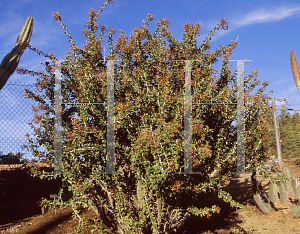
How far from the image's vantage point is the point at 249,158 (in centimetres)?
387

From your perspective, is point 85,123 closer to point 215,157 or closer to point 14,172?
point 215,157

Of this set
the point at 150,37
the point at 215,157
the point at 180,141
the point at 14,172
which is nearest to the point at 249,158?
the point at 215,157

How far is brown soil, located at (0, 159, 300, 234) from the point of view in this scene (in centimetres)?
448

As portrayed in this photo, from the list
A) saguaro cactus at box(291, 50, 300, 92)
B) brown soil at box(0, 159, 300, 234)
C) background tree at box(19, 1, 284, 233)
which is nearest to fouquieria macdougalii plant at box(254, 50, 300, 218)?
saguaro cactus at box(291, 50, 300, 92)

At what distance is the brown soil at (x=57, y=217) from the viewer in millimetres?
4484

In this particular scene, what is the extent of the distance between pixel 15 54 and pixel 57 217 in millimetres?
3397

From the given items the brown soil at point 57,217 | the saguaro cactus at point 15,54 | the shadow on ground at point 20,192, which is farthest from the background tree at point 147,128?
the shadow on ground at point 20,192

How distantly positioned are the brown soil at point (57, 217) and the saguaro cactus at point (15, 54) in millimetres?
2670

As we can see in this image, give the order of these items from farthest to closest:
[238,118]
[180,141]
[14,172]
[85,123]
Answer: [14,172] < [238,118] < [85,123] < [180,141]

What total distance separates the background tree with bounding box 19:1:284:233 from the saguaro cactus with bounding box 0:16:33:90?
0.22 metres

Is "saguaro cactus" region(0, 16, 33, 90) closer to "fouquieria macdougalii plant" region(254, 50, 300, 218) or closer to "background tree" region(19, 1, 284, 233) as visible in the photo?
"background tree" region(19, 1, 284, 233)

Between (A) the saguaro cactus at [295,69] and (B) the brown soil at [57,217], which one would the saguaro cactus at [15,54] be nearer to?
(B) the brown soil at [57,217]

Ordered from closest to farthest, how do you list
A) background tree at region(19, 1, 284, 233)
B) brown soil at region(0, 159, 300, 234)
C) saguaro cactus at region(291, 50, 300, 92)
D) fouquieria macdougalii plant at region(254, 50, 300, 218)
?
background tree at region(19, 1, 284, 233)
brown soil at region(0, 159, 300, 234)
saguaro cactus at region(291, 50, 300, 92)
fouquieria macdougalii plant at region(254, 50, 300, 218)

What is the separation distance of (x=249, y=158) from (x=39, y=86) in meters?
3.58
